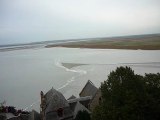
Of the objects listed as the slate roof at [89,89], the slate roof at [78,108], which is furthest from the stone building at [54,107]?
the slate roof at [89,89]

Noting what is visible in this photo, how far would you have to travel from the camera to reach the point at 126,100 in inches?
714

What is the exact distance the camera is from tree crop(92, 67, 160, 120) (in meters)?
17.9

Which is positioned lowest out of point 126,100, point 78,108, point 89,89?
point 78,108

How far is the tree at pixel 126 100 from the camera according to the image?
17.9m

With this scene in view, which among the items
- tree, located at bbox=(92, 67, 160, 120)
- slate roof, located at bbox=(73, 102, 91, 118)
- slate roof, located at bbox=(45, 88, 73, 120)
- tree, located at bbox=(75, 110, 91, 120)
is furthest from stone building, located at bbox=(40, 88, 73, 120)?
tree, located at bbox=(92, 67, 160, 120)

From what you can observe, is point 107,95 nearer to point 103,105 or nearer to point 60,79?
point 103,105

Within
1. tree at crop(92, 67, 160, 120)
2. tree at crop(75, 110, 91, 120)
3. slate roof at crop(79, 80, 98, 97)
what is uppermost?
tree at crop(92, 67, 160, 120)

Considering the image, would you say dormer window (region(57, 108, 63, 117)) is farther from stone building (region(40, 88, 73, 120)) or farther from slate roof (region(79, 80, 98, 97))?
slate roof (region(79, 80, 98, 97))

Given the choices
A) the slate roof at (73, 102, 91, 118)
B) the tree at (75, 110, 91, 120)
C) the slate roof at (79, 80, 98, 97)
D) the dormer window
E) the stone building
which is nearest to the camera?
the tree at (75, 110, 91, 120)

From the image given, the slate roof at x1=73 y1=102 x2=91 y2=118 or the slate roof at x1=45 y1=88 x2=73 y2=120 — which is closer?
the slate roof at x1=45 y1=88 x2=73 y2=120

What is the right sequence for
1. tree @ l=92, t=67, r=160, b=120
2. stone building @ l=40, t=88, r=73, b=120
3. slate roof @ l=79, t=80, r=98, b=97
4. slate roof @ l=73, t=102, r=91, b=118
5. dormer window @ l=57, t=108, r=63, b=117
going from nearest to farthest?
tree @ l=92, t=67, r=160, b=120 < stone building @ l=40, t=88, r=73, b=120 < dormer window @ l=57, t=108, r=63, b=117 < slate roof @ l=73, t=102, r=91, b=118 < slate roof @ l=79, t=80, r=98, b=97

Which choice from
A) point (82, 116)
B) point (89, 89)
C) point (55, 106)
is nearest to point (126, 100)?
point (82, 116)

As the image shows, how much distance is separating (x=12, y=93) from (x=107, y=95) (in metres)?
23.4

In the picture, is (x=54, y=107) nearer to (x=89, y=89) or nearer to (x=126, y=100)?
(x=89, y=89)
